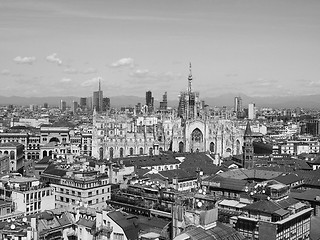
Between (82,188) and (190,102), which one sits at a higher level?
(190,102)

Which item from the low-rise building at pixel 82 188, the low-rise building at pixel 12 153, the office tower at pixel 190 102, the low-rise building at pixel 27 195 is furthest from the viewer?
the office tower at pixel 190 102

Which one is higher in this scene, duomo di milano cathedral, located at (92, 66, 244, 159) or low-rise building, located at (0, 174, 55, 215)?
duomo di milano cathedral, located at (92, 66, 244, 159)

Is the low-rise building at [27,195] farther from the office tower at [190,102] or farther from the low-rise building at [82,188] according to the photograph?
the office tower at [190,102]

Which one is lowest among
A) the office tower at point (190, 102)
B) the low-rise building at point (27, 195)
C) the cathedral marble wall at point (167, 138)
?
the low-rise building at point (27, 195)

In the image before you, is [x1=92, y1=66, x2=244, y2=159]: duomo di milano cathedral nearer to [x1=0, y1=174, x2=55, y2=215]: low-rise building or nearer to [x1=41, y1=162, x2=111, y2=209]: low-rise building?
[x1=41, y1=162, x2=111, y2=209]: low-rise building

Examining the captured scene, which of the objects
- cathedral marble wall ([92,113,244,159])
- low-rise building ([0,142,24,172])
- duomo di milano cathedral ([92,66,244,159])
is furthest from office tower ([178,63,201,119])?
low-rise building ([0,142,24,172])

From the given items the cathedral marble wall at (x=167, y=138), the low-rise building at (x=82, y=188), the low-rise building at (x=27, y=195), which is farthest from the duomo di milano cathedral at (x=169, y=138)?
the low-rise building at (x=27, y=195)

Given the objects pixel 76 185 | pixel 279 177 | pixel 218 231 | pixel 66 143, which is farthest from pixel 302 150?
pixel 218 231

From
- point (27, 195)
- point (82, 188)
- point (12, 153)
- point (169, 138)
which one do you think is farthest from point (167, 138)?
point (27, 195)

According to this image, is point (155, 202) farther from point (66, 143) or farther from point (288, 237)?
point (66, 143)

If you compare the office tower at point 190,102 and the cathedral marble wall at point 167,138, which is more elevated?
the office tower at point 190,102

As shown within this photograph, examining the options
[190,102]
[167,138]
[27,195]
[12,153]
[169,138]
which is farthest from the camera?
[190,102]

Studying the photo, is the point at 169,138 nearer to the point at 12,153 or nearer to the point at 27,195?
the point at 12,153
